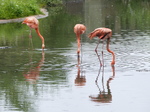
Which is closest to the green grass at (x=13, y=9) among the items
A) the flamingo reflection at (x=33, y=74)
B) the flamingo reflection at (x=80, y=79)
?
the flamingo reflection at (x=33, y=74)

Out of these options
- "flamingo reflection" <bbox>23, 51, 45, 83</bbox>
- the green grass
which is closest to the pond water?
"flamingo reflection" <bbox>23, 51, 45, 83</bbox>

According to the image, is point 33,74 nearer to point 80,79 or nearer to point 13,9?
point 80,79

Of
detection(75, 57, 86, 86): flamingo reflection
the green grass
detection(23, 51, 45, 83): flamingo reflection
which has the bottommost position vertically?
detection(75, 57, 86, 86): flamingo reflection

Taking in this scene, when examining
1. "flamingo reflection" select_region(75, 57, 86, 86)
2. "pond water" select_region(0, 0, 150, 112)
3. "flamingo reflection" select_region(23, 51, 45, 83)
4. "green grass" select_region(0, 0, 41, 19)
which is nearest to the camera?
"pond water" select_region(0, 0, 150, 112)

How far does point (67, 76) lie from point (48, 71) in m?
0.93

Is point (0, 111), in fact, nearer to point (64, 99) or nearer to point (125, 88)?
point (64, 99)

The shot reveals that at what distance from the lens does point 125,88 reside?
11234mm

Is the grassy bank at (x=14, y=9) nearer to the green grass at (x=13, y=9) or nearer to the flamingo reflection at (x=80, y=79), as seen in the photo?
the green grass at (x=13, y=9)

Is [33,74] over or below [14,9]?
below

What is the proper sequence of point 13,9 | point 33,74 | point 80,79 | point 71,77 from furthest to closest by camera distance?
1. point 13,9
2. point 33,74
3. point 71,77
4. point 80,79

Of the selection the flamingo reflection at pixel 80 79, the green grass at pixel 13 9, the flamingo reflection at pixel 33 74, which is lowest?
the flamingo reflection at pixel 80 79

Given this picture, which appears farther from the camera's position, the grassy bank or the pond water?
the grassy bank

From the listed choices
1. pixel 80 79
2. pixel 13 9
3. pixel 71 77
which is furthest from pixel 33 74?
pixel 13 9

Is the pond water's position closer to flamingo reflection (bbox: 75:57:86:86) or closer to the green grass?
flamingo reflection (bbox: 75:57:86:86)
